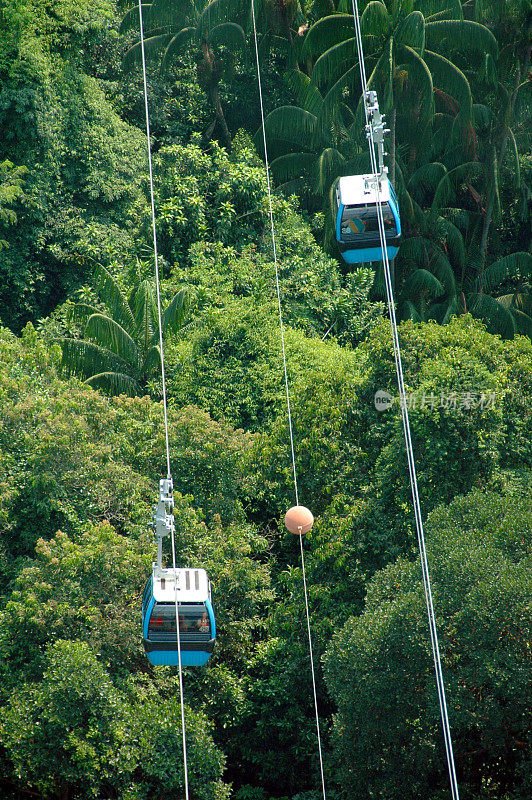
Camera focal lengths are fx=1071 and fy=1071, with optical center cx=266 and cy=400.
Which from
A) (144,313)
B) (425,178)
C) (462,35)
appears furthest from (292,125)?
(144,313)

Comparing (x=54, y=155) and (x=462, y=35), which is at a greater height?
(x=462, y=35)

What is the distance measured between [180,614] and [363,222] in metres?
6.15

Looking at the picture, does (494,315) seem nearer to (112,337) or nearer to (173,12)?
(112,337)

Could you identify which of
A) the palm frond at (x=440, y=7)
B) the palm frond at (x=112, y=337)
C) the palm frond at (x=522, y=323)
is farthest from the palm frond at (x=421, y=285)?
the palm frond at (x=112, y=337)

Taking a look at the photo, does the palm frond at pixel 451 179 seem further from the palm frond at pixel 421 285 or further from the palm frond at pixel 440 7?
the palm frond at pixel 440 7

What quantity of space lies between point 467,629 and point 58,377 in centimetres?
1033

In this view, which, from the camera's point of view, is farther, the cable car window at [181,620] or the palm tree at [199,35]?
the palm tree at [199,35]

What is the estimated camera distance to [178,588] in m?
13.3

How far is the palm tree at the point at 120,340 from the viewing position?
71.1ft

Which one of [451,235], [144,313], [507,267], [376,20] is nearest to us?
[144,313]

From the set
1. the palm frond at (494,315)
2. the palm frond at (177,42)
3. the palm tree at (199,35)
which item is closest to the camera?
the palm frond at (494,315)

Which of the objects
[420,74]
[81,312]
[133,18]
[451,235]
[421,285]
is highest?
[133,18]

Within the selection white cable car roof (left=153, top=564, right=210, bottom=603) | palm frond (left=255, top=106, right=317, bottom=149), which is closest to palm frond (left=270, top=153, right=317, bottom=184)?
palm frond (left=255, top=106, right=317, bottom=149)

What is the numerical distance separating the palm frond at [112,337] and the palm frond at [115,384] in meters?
0.44
